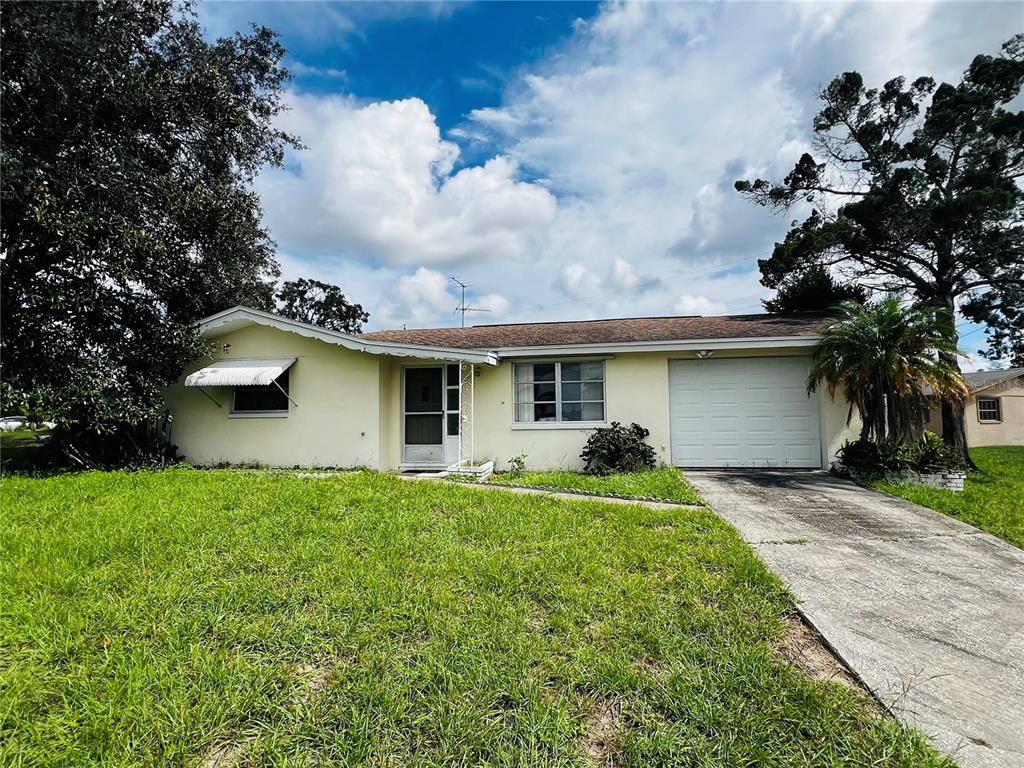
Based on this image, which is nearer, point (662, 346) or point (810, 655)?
point (810, 655)

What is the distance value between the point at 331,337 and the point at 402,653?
8677 millimetres

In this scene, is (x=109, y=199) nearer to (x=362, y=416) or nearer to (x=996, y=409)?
(x=362, y=416)

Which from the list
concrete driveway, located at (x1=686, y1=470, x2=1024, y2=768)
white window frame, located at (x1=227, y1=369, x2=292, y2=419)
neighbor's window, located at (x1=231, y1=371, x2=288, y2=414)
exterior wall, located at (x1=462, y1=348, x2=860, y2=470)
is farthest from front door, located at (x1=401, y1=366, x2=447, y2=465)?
concrete driveway, located at (x1=686, y1=470, x2=1024, y2=768)

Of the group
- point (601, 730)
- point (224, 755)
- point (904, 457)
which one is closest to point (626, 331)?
point (904, 457)

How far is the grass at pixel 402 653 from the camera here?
2326 millimetres

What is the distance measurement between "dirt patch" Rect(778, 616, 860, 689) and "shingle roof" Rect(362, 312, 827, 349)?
8223 mm

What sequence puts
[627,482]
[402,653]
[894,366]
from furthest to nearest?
1. [894,366]
2. [627,482]
3. [402,653]

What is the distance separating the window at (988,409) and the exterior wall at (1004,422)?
0.18 metres

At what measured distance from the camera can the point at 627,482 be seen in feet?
29.3

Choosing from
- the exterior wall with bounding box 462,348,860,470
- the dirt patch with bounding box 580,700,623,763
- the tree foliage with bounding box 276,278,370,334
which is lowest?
the dirt patch with bounding box 580,700,623,763

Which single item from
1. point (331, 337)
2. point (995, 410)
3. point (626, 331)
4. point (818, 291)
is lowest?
point (995, 410)

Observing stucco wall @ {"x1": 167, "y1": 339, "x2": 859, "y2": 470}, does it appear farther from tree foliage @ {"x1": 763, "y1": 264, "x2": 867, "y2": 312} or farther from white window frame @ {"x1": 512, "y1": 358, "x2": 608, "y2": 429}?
tree foliage @ {"x1": 763, "y1": 264, "x2": 867, "y2": 312}

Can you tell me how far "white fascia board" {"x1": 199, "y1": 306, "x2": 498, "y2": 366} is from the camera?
10211 mm

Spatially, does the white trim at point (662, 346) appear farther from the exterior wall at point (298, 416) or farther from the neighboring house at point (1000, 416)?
the neighboring house at point (1000, 416)
